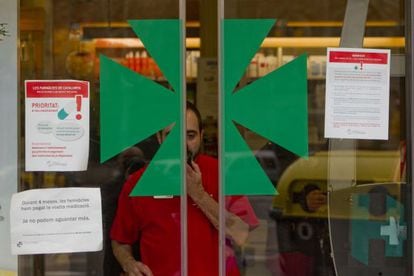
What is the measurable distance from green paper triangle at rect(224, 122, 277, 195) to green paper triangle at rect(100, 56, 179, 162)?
14.3 inches

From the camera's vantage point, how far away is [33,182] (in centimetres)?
418

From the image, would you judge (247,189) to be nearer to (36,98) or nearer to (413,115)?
(413,115)

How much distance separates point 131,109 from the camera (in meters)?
4.11

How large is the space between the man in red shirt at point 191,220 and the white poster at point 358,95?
0.77 meters

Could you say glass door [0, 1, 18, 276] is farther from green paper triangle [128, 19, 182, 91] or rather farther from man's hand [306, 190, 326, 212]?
man's hand [306, 190, 326, 212]

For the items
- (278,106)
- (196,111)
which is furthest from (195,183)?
(278,106)

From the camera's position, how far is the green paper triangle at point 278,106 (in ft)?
13.5

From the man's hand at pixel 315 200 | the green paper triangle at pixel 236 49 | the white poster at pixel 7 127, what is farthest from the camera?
the man's hand at pixel 315 200

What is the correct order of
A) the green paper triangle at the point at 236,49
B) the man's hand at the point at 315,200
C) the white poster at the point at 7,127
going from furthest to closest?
the man's hand at the point at 315,200
the white poster at the point at 7,127
the green paper triangle at the point at 236,49

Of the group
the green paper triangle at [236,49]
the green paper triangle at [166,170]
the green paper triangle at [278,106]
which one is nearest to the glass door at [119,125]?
the green paper triangle at [166,170]

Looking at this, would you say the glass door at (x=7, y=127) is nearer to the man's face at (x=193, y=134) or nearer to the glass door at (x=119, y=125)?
the glass door at (x=119, y=125)

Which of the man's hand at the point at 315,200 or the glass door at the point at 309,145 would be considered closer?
the glass door at the point at 309,145

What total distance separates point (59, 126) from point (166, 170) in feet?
2.31

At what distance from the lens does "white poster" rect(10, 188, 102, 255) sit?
13.6 feet
